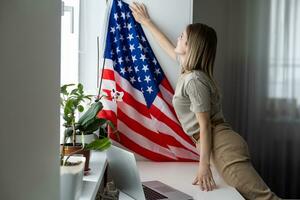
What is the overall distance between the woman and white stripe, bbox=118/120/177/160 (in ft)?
1.18

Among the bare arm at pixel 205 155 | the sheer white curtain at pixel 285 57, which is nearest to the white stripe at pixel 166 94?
the bare arm at pixel 205 155

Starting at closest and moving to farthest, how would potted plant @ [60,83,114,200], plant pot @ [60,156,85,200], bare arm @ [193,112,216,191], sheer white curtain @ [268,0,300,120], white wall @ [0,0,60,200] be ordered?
white wall @ [0,0,60,200] < plant pot @ [60,156,85,200] < potted plant @ [60,83,114,200] < bare arm @ [193,112,216,191] < sheer white curtain @ [268,0,300,120]

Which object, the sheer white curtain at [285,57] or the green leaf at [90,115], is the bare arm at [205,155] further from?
the sheer white curtain at [285,57]

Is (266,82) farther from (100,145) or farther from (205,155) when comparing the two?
(100,145)

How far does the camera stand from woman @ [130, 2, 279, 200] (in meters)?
1.77

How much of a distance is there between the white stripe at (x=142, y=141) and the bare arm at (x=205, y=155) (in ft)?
1.62

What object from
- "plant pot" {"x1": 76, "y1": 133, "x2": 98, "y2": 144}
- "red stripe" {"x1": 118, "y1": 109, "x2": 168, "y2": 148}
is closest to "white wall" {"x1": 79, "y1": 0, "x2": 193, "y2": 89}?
"red stripe" {"x1": 118, "y1": 109, "x2": 168, "y2": 148}

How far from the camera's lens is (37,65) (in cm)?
63

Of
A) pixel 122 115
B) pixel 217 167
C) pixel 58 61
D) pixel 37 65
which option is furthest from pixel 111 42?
pixel 37 65

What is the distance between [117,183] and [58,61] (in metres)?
1.00

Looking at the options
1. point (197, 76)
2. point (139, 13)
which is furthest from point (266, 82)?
point (197, 76)

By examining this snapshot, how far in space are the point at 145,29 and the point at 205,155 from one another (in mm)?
845

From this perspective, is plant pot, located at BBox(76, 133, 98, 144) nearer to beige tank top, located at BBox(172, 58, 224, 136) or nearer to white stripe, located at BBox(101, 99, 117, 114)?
white stripe, located at BBox(101, 99, 117, 114)

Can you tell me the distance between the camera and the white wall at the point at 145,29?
2203mm
